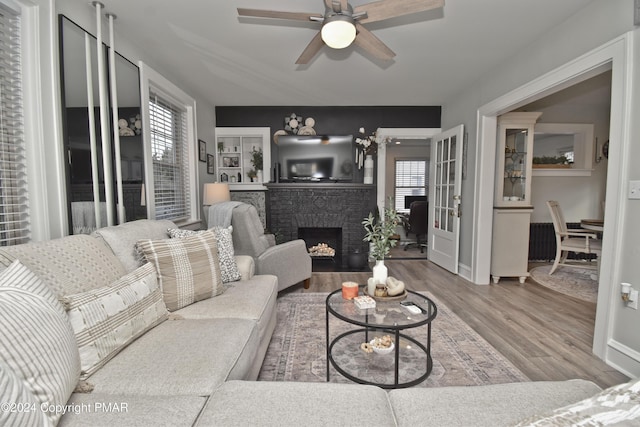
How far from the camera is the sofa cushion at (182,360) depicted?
103 cm

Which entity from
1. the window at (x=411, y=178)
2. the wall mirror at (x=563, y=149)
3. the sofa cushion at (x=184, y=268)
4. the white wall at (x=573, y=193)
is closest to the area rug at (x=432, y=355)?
the sofa cushion at (x=184, y=268)

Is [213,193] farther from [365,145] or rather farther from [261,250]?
[365,145]

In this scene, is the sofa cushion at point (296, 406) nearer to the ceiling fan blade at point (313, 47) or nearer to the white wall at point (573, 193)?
the ceiling fan blade at point (313, 47)

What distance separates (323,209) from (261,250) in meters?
1.79

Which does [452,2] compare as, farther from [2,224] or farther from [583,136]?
[583,136]

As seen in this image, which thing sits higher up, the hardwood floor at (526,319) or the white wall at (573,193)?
the white wall at (573,193)

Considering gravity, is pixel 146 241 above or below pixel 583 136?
below

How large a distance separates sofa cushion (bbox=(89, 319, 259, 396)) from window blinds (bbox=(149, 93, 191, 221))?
209cm

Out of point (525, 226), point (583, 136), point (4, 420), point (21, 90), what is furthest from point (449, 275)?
point (21, 90)

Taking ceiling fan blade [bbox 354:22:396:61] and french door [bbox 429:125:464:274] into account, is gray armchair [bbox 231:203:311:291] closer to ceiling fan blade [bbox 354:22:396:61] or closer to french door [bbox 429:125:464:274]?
ceiling fan blade [bbox 354:22:396:61]

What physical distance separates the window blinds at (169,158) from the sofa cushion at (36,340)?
2324mm

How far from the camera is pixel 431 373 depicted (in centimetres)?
178

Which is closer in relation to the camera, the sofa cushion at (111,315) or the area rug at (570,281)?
the sofa cushion at (111,315)

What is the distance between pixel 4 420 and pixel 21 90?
1.87m
